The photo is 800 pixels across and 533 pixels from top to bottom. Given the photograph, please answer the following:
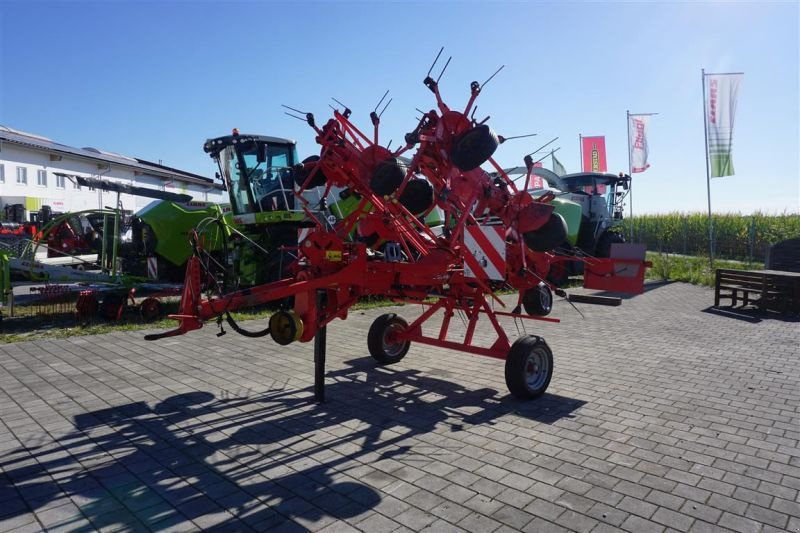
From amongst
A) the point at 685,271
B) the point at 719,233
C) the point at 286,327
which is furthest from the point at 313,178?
the point at 719,233

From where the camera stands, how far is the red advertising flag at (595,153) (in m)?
26.0

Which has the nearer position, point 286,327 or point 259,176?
point 286,327

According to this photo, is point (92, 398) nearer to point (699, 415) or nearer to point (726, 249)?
point (699, 415)

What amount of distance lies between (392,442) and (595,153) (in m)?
24.4

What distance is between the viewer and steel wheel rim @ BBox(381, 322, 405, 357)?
23.0 ft

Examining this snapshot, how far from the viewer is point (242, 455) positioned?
4191 mm

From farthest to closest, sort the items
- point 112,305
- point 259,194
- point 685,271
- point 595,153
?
1. point 595,153
2. point 685,271
3. point 259,194
4. point 112,305

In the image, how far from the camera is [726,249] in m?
27.1

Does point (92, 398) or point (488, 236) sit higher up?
point (488, 236)

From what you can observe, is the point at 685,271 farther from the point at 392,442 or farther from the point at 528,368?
the point at 392,442

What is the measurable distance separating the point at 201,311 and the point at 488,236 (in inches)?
107

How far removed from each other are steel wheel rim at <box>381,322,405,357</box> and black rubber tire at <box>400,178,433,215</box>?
1.55 m

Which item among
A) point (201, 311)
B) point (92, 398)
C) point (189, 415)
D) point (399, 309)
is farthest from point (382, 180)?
point (399, 309)

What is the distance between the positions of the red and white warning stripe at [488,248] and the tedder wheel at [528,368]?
717mm
